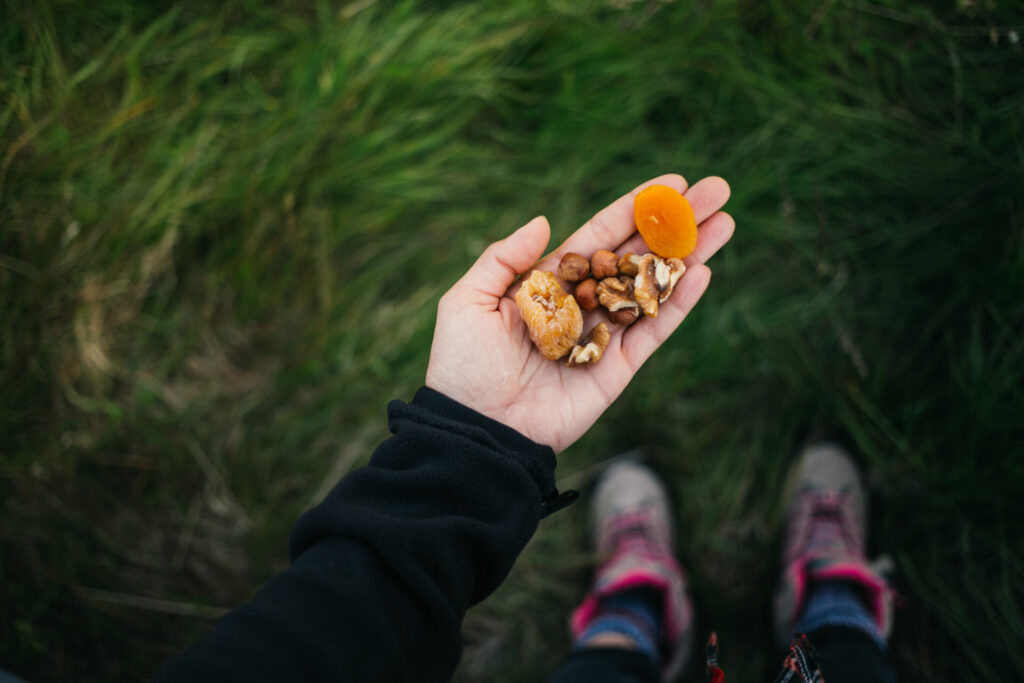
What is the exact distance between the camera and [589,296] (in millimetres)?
1668

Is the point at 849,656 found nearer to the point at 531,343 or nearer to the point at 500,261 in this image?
the point at 531,343

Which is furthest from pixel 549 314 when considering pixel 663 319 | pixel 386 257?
pixel 386 257

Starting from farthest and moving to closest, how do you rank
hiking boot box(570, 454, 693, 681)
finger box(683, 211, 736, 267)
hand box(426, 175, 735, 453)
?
hiking boot box(570, 454, 693, 681), finger box(683, 211, 736, 267), hand box(426, 175, 735, 453)

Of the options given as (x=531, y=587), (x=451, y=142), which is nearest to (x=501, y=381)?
(x=531, y=587)

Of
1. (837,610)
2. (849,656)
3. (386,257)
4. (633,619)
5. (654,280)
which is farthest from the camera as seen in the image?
(386,257)

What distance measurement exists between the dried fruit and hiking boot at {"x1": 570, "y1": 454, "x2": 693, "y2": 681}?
0.93m

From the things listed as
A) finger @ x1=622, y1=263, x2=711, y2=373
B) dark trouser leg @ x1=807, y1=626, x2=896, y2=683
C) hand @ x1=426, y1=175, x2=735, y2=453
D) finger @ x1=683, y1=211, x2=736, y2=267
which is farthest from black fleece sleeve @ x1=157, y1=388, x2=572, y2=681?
dark trouser leg @ x1=807, y1=626, x2=896, y2=683

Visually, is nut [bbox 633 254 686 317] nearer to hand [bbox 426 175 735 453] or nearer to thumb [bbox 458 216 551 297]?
hand [bbox 426 175 735 453]

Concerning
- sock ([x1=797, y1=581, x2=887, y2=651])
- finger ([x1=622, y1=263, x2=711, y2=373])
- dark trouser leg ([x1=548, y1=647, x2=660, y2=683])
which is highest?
finger ([x1=622, y1=263, x2=711, y2=373])

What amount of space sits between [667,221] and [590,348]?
0.43 m

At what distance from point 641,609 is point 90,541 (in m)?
2.06

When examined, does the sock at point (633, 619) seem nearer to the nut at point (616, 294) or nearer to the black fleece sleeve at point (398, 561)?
the black fleece sleeve at point (398, 561)

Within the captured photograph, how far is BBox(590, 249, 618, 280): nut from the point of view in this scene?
5.54 ft

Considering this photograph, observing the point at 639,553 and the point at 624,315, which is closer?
the point at 624,315
